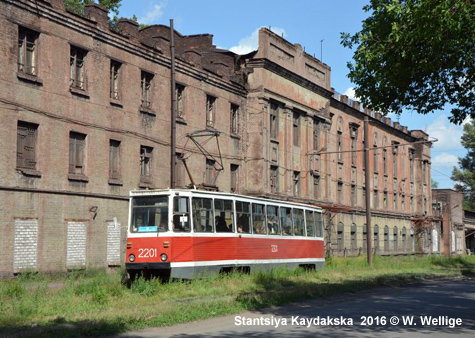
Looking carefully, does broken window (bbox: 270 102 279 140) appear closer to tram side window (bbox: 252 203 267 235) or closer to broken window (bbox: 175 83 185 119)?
broken window (bbox: 175 83 185 119)

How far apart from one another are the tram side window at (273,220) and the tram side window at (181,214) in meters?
5.53

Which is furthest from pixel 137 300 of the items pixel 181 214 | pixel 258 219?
pixel 258 219

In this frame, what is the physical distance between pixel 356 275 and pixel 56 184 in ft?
41.1

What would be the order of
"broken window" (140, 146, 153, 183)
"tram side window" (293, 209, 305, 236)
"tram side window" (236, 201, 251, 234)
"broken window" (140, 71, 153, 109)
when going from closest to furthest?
1. "tram side window" (236, 201, 251, 234)
2. "tram side window" (293, 209, 305, 236)
3. "broken window" (140, 146, 153, 183)
4. "broken window" (140, 71, 153, 109)

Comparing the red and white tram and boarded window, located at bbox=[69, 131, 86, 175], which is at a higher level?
boarded window, located at bbox=[69, 131, 86, 175]

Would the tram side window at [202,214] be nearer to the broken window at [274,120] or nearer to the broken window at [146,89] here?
the broken window at [146,89]

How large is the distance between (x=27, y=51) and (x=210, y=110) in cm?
1277

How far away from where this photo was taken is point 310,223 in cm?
3003

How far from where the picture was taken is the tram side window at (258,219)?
81.5 ft

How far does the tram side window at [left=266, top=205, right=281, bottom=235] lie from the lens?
26062mm

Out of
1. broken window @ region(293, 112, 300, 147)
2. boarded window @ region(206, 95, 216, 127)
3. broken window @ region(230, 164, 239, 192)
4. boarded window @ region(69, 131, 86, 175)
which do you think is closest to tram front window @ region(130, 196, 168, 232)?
boarded window @ region(69, 131, 86, 175)

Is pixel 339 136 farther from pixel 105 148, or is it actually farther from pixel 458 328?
pixel 458 328

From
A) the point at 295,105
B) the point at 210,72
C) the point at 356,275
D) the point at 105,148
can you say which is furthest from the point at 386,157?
the point at 105,148

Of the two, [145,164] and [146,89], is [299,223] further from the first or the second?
[146,89]
